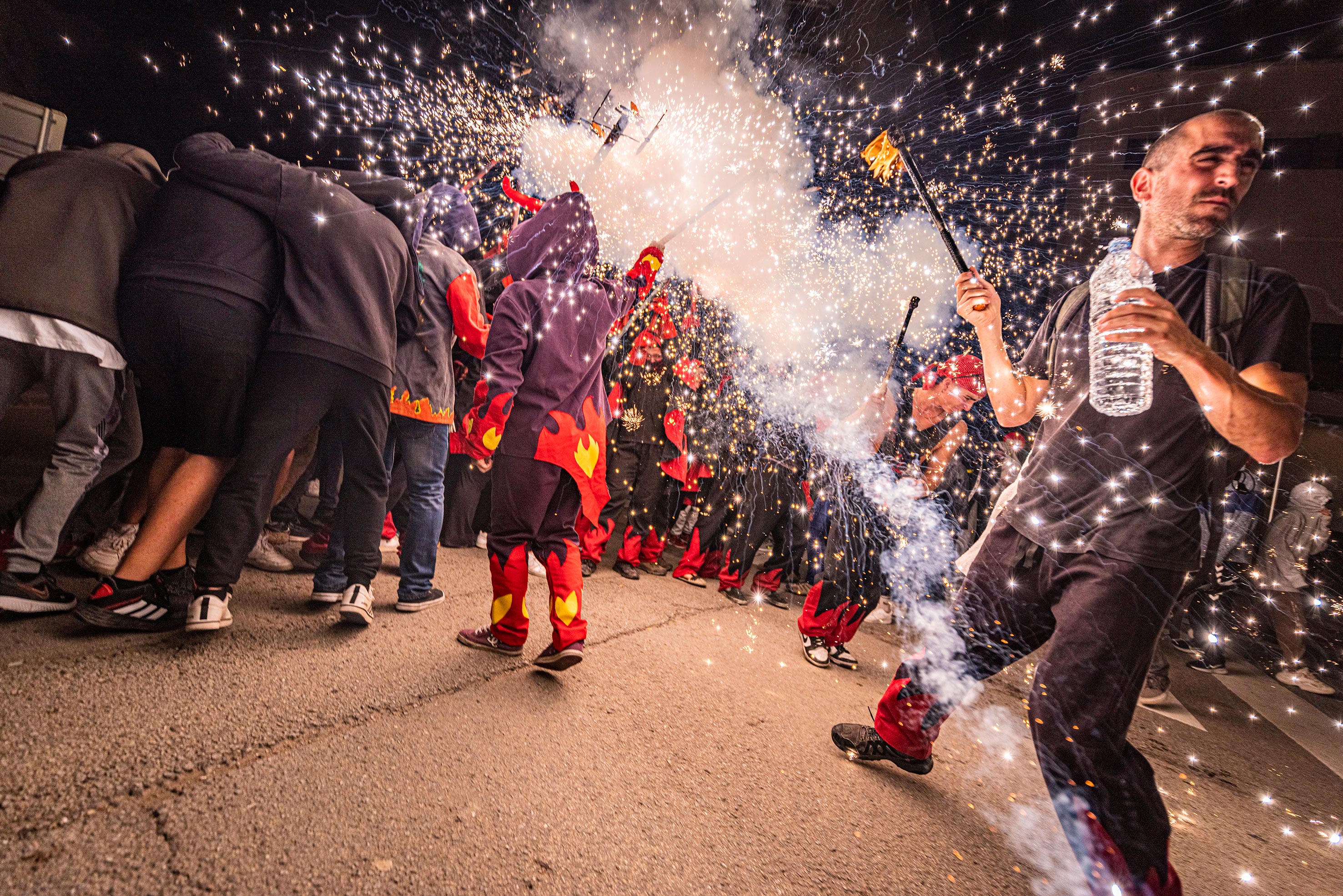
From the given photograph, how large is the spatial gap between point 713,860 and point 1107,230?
1304cm

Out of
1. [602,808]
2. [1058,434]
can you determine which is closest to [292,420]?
[602,808]

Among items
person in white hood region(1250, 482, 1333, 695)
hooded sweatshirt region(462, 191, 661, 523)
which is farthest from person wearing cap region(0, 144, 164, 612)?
person in white hood region(1250, 482, 1333, 695)

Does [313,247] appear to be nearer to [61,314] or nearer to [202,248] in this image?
[202,248]

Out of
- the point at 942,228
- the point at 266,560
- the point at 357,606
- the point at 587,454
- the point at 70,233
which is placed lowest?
the point at 266,560

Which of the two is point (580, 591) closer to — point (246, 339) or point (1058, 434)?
point (246, 339)

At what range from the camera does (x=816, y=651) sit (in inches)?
140

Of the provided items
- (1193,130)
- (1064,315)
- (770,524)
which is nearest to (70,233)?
(1064,315)

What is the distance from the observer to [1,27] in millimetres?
8602

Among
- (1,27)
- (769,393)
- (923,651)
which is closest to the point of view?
(923,651)

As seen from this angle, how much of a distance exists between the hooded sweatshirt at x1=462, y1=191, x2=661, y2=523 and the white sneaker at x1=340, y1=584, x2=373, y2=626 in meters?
0.88

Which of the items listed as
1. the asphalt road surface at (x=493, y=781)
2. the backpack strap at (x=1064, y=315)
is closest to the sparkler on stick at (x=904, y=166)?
the backpack strap at (x=1064, y=315)

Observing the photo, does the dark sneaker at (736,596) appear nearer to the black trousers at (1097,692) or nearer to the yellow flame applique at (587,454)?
the yellow flame applique at (587,454)

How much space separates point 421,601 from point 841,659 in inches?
106

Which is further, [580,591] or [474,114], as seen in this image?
[474,114]
